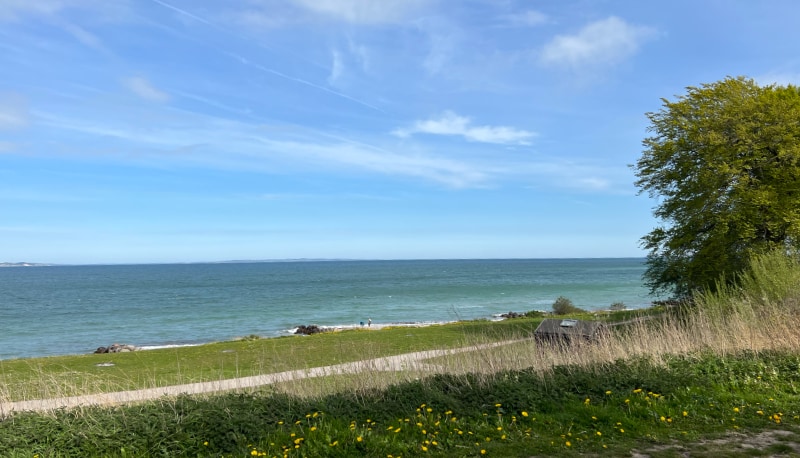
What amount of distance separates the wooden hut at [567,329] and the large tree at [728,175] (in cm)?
828

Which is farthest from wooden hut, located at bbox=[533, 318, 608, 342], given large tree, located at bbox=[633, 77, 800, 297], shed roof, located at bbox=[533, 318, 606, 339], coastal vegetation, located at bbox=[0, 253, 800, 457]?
large tree, located at bbox=[633, 77, 800, 297]

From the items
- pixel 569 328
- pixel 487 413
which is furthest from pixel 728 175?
pixel 487 413

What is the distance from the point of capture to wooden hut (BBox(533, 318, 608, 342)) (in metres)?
12.4

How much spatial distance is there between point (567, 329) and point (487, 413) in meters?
7.13

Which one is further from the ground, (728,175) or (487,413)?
(728,175)

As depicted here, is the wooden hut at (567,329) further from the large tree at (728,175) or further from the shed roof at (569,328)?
the large tree at (728,175)

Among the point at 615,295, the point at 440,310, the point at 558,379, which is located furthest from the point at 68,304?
the point at 558,379

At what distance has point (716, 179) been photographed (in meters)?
19.1

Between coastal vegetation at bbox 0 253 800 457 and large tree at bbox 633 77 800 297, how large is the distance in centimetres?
1090

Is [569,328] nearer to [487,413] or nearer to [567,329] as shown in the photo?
[567,329]

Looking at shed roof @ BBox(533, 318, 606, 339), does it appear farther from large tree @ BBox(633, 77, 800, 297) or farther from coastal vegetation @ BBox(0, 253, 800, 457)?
large tree @ BBox(633, 77, 800, 297)

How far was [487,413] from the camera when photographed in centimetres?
680

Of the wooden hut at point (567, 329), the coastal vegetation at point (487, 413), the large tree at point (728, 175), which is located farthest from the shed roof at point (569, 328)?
the large tree at point (728, 175)

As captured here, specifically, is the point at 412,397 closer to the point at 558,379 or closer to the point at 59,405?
the point at 558,379
